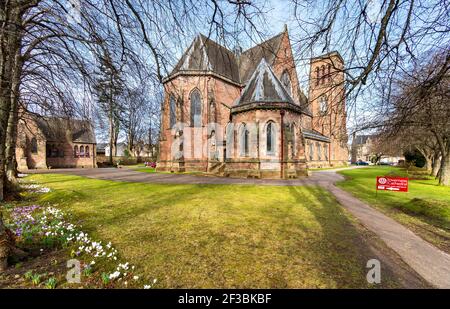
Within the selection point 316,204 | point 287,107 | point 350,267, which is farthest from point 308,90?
point 287,107

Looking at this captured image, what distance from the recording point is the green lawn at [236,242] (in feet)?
9.55

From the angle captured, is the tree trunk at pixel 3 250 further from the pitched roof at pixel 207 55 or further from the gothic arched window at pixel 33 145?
the gothic arched window at pixel 33 145

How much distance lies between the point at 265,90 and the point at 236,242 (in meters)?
16.9

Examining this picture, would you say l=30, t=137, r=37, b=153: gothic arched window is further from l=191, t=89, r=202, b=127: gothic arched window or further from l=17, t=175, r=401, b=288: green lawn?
l=17, t=175, r=401, b=288: green lawn

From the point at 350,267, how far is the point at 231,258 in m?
1.95

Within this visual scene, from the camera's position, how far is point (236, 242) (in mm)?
4164

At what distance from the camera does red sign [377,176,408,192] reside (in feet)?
27.7

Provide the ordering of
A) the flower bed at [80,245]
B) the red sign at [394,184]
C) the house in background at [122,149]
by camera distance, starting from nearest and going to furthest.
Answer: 1. the flower bed at [80,245]
2. the red sign at [394,184]
3. the house in background at [122,149]

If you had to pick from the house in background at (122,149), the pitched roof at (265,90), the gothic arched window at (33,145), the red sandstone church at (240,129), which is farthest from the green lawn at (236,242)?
the house in background at (122,149)

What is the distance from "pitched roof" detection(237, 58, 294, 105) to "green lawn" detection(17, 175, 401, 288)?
12.7m

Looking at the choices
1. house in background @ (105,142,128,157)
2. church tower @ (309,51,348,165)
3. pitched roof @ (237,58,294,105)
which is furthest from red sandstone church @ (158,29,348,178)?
house in background @ (105,142,128,157)

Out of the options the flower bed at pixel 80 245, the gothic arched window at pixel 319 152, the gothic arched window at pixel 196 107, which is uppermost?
the gothic arched window at pixel 196 107

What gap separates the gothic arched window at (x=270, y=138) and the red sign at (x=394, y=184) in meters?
9.17

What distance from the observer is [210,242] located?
4156 millimetres
